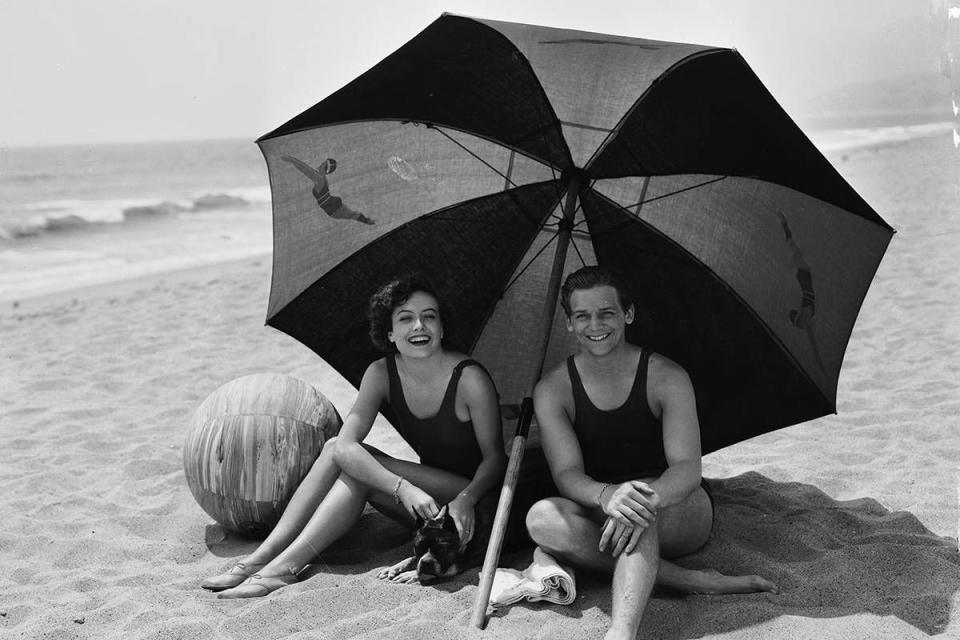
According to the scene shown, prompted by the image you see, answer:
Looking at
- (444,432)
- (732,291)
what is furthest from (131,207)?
(732,291)

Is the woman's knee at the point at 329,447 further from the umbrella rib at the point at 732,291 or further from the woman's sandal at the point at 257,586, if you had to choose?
the umbrella rib at the point at 732,291

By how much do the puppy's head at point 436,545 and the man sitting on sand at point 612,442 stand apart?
1.19ft

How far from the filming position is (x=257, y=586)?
12.5 ft

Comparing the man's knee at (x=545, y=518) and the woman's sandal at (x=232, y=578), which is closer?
the man's knee at (x=545, y=518)

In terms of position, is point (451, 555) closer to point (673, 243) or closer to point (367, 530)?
point (367, 530)

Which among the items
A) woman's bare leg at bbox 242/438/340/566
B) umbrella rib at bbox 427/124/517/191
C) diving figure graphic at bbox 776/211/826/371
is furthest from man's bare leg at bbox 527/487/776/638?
umbrella rib at bbox 427/124/517/191

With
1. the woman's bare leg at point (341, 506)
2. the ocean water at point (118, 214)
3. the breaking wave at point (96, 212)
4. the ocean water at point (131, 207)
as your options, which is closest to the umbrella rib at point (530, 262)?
the woman's bare leg at point (341, 506)

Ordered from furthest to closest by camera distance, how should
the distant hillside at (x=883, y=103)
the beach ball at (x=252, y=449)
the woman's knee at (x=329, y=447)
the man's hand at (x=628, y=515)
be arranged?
the distant hillside at (x=883, y=103) < the beach ball at (x=252, y=449) < the woman's knee at (x=329, y=447) < the man's hand at (x=628, y=515)

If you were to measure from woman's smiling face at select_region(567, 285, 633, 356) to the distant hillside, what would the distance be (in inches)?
1054

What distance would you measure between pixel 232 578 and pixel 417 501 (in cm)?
84

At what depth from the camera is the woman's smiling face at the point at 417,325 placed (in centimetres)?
396

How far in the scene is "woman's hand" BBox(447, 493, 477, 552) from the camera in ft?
12.4

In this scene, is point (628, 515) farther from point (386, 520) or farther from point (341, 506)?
point (386, 520)

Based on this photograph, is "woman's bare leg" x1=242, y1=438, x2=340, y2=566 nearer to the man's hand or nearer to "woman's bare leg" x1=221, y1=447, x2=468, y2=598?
"woman's bare leg" x1=221, y1=447, x2=468, y2=598
